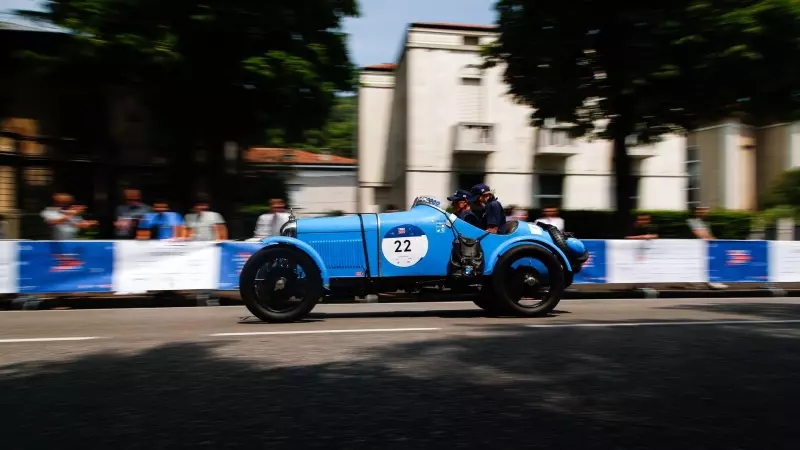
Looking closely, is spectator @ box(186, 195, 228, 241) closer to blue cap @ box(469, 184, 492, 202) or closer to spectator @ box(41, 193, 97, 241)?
→ spectator @ box(41, 193, 97, 241)

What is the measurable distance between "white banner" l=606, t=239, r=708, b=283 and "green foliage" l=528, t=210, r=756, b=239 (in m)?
5.21

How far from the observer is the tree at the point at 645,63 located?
1336 cm

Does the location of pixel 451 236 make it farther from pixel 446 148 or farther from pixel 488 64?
pixel 446 148

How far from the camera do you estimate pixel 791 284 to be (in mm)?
14414

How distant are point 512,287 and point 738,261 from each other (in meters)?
7.08

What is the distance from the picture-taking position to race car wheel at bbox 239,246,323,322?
8.47m

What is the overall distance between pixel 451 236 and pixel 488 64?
885 cm

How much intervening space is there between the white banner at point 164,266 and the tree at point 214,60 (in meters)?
4.18

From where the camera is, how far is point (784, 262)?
46.2 ft

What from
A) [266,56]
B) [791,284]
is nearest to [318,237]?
[266,56]

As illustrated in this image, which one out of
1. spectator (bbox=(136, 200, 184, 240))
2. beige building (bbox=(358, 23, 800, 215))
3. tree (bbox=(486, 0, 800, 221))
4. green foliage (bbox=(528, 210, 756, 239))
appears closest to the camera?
spectator (bbox=(136, 200, 184, 240))

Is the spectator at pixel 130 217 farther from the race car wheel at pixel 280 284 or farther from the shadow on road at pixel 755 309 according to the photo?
the shadow on road at pixel 755 309

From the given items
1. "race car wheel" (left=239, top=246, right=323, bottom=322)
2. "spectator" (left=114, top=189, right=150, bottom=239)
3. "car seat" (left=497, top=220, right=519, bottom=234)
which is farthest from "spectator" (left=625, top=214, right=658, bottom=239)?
"spectator" (left=114, top=189, right=150, bottom=239)

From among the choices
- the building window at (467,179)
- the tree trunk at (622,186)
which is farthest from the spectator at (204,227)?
the building window at (467,179)
